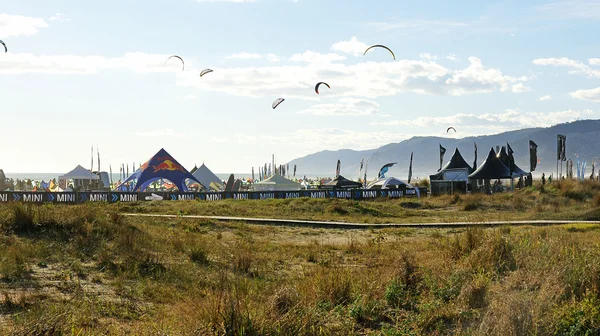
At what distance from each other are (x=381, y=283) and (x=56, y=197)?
3762 cm

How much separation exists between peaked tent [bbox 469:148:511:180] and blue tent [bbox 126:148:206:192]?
→ 28.9m

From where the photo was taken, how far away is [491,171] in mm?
Result: 64250

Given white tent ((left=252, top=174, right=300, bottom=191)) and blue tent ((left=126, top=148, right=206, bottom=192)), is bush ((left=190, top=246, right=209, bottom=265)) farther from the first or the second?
white tent ((left=252, top=174, right=300, bottom=191))

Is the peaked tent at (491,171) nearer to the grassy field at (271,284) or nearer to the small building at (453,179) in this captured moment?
the small building at (453,179)

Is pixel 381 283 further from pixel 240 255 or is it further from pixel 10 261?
pixel 10 261

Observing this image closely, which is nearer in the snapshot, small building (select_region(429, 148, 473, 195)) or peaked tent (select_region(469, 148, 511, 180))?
small building (select_region(429, 148, 473, 195))

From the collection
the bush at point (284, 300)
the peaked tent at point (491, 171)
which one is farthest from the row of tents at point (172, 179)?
the bush at point (284, 300)

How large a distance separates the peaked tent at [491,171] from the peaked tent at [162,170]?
28934 mm

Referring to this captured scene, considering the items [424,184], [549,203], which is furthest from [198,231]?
[424,184]

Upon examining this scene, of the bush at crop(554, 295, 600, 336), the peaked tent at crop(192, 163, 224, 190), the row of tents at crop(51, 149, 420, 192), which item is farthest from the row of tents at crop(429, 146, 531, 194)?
the bush at crop(554, 295, 600, 336)

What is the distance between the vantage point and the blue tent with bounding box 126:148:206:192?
6525 cm

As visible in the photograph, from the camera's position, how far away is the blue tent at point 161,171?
65250mm

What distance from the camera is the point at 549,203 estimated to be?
154 feet

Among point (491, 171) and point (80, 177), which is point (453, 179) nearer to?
point (491, 171)
